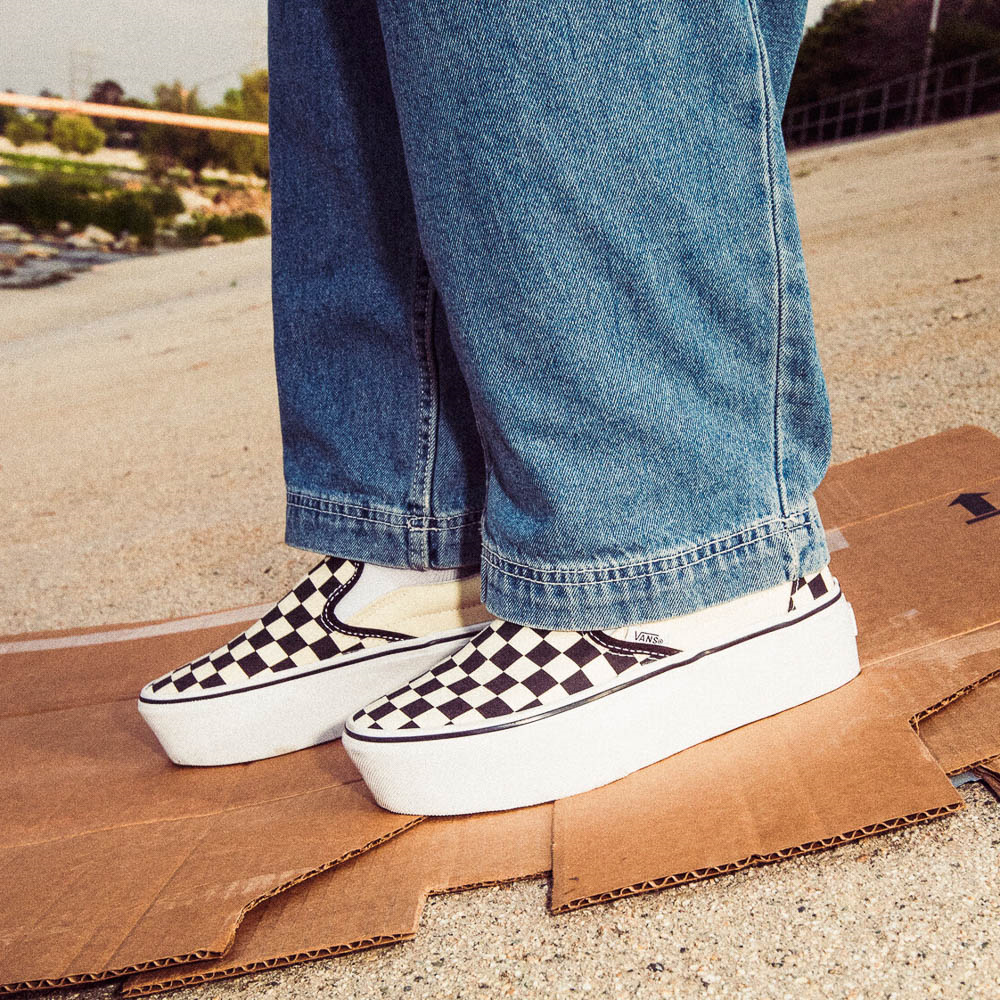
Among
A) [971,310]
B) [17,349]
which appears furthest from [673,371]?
[17,349]

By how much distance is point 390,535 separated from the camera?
0.86m

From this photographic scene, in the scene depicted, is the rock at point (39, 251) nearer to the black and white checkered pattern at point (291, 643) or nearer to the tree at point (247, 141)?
the tree at point (247, 141)

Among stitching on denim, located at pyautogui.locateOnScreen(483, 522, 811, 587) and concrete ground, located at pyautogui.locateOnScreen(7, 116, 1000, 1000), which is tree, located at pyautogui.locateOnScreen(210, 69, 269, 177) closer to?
concrete ground, located at pyautogui.locateOnScreen(7, 116, 1000, 1000)

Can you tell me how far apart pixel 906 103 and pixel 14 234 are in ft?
53.9

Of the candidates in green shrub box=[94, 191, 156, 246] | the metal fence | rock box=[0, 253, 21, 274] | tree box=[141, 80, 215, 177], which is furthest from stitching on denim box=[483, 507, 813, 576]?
tree box=[141, 80, 215, 177]

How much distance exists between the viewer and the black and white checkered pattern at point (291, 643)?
880 millimetres

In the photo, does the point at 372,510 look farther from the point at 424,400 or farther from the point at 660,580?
the point at 660,580

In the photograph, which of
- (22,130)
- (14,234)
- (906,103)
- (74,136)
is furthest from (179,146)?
(906,103)

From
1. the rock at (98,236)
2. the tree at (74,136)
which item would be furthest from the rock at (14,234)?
the tree at (74,136)

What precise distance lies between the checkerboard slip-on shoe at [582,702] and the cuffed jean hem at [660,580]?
0.03 meters

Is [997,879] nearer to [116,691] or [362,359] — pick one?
[362,359]

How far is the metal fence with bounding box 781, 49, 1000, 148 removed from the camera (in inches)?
555

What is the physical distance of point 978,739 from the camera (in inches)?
27.9

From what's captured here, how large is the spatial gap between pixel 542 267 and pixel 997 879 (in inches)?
21.1
